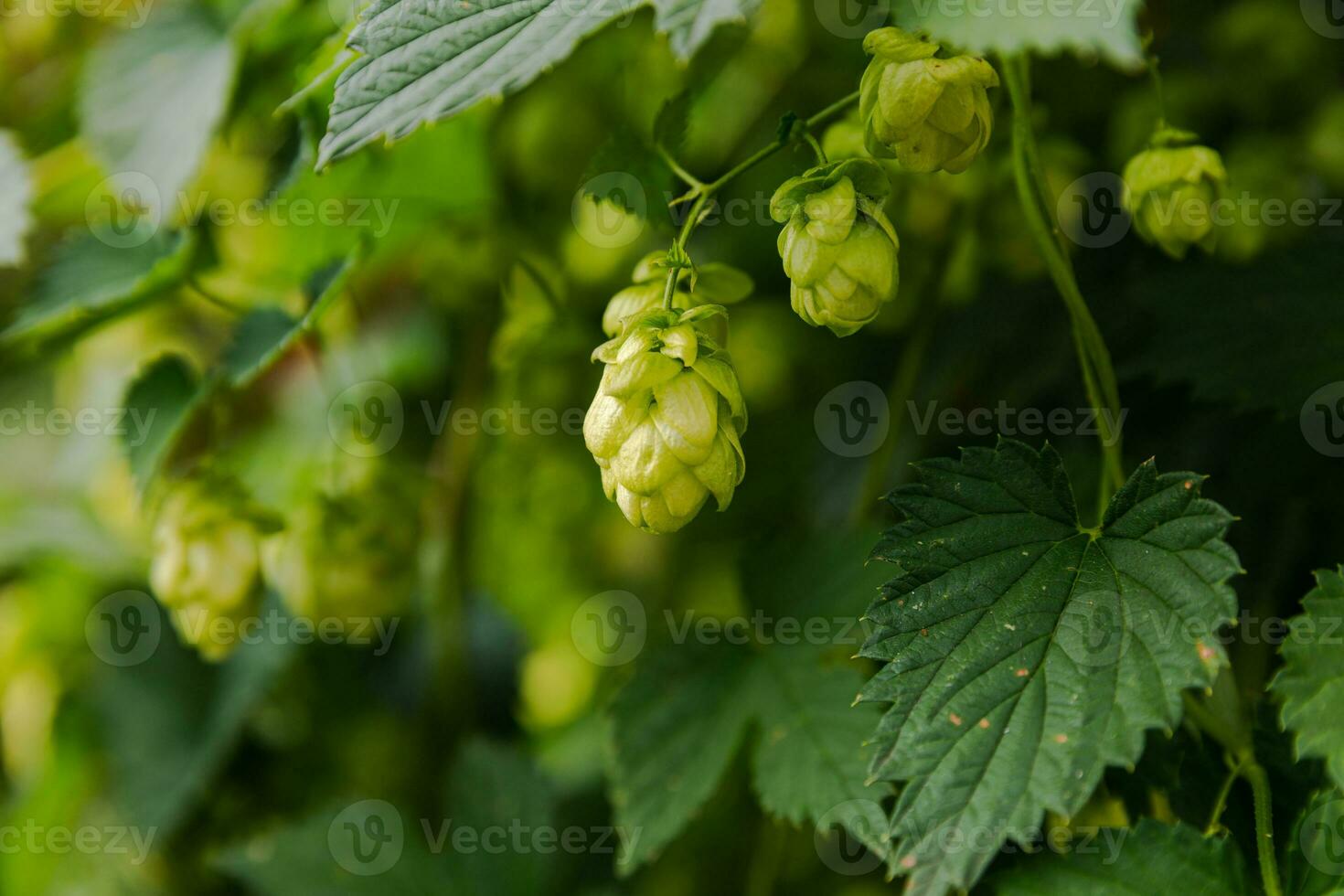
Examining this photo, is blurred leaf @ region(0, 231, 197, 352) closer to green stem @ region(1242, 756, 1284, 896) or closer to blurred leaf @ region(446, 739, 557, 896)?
blurred leaf @ region(446, 739, 557, 896)

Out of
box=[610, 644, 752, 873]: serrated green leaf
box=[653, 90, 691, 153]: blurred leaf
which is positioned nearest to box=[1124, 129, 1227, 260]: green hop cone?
box=[653, 90, 691, 153]: blurred leaf

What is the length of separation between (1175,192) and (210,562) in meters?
1.03

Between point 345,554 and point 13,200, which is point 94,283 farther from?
point 345,554

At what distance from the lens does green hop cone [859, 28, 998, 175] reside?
27.6 inches

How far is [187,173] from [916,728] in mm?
923

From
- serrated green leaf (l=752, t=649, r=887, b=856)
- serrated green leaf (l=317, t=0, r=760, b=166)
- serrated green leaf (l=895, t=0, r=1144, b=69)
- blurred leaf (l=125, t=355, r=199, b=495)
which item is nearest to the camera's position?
serrated green leaf (l=895, t=0, r=1144, b=69)

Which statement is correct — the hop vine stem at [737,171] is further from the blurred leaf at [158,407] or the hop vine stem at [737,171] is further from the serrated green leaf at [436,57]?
the blurred leaf at [158,407]

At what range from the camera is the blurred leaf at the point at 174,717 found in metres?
1.48

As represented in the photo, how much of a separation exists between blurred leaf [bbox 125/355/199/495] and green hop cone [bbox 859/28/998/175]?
0.74m

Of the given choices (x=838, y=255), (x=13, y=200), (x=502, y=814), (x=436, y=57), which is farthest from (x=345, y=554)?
(x=838, y=255)

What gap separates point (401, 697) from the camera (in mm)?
1729

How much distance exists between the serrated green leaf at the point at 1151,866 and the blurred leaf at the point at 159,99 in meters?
1.06

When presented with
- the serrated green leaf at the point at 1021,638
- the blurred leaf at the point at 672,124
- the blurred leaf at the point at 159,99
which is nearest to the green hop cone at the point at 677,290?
the blurred leaf at the point at 672,124

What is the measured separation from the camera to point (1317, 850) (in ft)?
2.44
